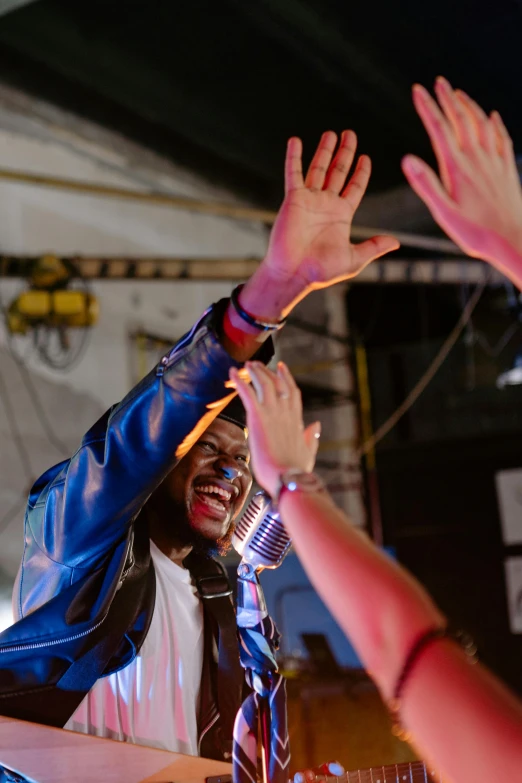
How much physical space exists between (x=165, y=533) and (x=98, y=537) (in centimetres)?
50

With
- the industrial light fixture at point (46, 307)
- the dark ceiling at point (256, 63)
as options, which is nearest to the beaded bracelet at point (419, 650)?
the industrial light fixture at point (46, 307)

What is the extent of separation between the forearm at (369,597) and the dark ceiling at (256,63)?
6171 millimetres

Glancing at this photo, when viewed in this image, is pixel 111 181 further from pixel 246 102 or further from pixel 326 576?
pixel 326 576

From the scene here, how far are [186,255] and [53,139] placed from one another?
1.81 meters

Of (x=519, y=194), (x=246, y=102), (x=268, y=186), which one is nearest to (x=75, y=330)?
(x=246, y=102)

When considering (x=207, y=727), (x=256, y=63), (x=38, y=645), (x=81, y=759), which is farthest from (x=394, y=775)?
(x=256, y=63)

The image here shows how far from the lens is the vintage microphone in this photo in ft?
5.15

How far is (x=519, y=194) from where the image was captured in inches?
47.1

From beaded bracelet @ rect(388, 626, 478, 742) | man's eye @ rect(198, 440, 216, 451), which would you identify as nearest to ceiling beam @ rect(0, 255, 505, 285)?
man's eye @ rect(198, 440, 216, 451)

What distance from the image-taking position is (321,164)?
62.2 inches

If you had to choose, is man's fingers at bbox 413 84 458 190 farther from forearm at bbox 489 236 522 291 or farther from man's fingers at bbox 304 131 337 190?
man's fingers at bbox 304 131 337 190

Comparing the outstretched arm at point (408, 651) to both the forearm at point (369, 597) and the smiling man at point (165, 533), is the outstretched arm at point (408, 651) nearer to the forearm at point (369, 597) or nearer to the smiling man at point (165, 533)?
the forearm at point (369, 597)

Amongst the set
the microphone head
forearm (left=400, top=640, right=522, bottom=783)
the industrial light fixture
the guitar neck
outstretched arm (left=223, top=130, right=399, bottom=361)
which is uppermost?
the industrial light fixture

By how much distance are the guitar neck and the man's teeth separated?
2.28 feet
